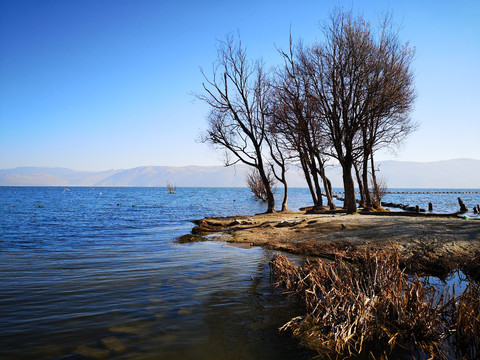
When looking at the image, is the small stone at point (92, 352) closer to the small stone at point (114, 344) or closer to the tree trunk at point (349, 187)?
the small stone at point (114, 344)

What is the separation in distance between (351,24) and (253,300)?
56.1 feet

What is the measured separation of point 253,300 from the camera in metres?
5.91

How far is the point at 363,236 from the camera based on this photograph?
10.8 m

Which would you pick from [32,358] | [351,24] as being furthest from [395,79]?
[32,358]

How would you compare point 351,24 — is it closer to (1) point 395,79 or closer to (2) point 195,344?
(1) point 395,79

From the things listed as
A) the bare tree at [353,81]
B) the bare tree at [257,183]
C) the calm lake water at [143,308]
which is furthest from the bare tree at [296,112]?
the bare tree at [257,183]

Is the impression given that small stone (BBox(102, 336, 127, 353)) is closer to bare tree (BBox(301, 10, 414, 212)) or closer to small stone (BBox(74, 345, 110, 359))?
small stone (BBox(74, 345, 110, 359))

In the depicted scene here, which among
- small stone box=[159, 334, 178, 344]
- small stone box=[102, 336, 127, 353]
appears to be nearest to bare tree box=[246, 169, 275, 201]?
small stone box=[159, 334, 178, 344]

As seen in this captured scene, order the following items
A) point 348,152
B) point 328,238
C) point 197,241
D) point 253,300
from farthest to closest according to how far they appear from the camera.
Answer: point 348,152, point 197,241, point 328,238, point 253,300

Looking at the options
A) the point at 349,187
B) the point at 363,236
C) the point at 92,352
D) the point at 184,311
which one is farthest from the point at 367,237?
the point at 92,352

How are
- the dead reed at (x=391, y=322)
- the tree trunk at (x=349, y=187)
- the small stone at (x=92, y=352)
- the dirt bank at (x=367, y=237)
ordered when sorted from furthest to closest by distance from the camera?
the tree trunk at (x=349, y=187) → the dirt bank at (x=367, y=237) → the small stone at (x=92, y=352) → the dead reed at (x=391, y=322)

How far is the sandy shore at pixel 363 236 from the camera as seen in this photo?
847 centimetres

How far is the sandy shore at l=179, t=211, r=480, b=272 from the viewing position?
27.8ft

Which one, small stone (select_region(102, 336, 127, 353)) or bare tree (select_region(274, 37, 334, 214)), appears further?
bare tree (select_region(274, 37, 334, 214))
